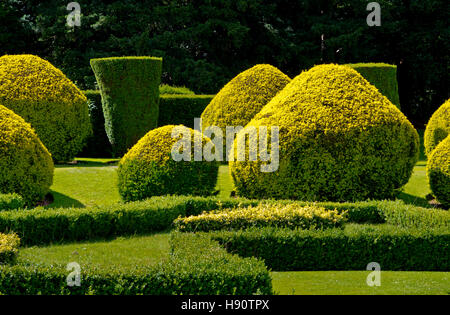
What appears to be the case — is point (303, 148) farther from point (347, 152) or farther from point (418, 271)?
point (418, 271)

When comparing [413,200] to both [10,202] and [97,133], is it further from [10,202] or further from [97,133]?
[97,133]

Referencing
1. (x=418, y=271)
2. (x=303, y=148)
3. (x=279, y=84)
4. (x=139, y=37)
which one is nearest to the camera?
(x=418, y=271)

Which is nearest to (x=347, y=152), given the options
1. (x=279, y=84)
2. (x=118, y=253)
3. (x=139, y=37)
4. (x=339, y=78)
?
(x=339, y=78)

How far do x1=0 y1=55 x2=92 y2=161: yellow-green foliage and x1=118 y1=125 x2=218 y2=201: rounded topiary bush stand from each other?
17.6 feet

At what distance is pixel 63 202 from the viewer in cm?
1355

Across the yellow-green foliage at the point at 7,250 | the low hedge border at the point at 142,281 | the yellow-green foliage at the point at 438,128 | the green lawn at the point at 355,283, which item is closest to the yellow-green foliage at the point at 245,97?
the yellow-green foliage at the point at 438,128

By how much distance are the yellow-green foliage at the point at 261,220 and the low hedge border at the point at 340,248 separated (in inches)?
20.5

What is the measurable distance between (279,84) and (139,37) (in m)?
15.7

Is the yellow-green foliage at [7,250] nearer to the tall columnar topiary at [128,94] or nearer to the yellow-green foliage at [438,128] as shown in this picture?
the tall columnar topiary at [128,94]

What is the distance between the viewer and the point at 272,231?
893 cm

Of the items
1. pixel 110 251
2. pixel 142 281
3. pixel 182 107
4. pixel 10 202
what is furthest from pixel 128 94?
pixel 142 281

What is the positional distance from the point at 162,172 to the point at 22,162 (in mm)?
3037

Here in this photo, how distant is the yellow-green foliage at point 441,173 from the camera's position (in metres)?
12.7

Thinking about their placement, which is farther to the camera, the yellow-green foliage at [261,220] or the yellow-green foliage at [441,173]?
the yellow-green foliage at [441,173]
